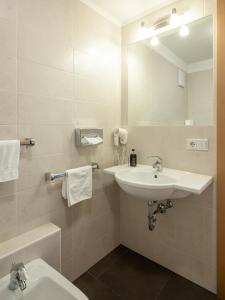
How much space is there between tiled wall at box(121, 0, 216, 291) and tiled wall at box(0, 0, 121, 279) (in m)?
0.27

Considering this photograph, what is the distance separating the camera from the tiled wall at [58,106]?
116 cm

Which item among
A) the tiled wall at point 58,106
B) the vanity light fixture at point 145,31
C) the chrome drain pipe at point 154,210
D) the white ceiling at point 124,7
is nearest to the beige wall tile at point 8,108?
the tiled wall at point 58,106

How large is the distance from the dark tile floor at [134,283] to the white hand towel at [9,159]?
1.07 m

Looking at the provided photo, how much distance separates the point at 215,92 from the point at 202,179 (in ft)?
2.03

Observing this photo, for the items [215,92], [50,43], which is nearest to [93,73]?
[50,43]

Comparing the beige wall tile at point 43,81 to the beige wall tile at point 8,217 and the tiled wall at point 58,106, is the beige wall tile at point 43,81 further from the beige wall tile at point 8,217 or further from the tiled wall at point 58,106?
the beige wall tile at point 8,217

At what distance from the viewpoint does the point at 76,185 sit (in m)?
1.44

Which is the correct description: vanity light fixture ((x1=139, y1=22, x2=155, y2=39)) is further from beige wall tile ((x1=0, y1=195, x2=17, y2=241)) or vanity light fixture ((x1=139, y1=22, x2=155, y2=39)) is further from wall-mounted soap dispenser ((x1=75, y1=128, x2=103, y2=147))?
beige wall tile ((x1=0, y1=195, x2=17, y2=241))

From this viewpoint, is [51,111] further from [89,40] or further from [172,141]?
[172,141]

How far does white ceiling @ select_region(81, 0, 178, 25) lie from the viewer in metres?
1.57

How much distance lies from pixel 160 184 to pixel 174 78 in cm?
94

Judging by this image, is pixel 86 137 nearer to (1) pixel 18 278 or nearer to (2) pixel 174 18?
(1) pixel 18 278

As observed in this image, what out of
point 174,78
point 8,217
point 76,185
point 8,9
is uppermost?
point 8,9

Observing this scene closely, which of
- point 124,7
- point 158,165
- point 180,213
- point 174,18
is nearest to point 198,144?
point 158,165
